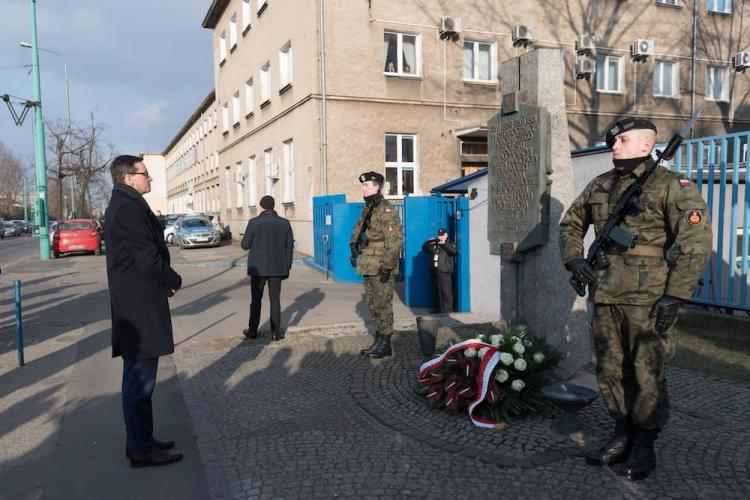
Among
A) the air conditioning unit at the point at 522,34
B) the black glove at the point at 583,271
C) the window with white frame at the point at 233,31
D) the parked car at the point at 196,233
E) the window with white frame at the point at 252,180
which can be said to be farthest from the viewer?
the window with white frame at the point at 233,31

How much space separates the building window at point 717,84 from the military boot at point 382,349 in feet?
71.6

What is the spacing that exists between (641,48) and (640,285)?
20.1 meters

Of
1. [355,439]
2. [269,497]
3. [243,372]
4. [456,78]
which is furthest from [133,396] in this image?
[456,78]

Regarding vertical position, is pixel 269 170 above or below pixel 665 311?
above

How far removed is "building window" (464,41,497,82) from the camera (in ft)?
63.3

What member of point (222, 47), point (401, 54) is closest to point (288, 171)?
point (401, 54)

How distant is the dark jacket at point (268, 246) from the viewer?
7.42m

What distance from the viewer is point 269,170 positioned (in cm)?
2298

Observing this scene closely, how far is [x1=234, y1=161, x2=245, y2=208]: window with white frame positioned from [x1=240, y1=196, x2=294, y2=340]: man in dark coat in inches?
797

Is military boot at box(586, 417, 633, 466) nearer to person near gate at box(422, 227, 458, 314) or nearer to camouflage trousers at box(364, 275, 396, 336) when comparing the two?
camouflage trousers at box(364, 275, 396, 336)

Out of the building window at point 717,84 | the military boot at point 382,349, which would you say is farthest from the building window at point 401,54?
the military boot at point 382,349

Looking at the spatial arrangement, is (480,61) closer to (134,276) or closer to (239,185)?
(239,185)

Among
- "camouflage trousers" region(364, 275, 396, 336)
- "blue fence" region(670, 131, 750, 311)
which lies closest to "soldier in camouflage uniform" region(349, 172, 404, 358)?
"camouflage trousers" region(364, 275, 396, 336)

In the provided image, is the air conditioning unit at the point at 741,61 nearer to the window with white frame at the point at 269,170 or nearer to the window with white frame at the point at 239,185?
the window with white frame at the point at 269,170
